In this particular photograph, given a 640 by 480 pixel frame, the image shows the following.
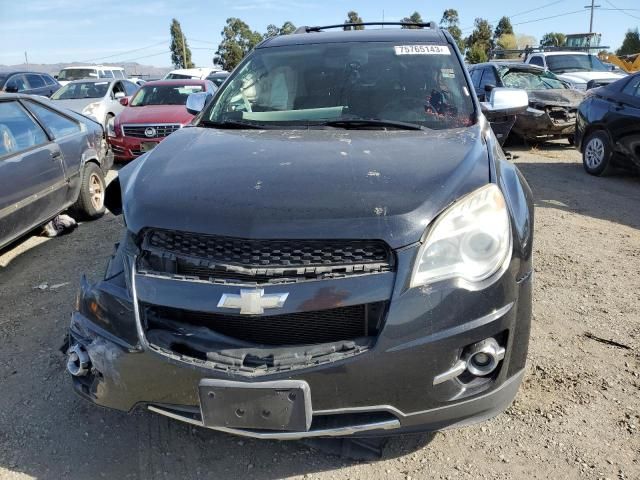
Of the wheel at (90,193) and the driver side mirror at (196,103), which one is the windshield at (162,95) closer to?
the wheel at (90,193)

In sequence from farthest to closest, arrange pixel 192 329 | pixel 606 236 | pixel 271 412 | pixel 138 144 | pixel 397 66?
pixel 138 144
pixel 606 236
pixel 397 66
pixel 192 329
pixel 271 412

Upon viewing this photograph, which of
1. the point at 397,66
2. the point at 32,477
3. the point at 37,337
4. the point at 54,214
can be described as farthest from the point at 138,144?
the point at 32,477

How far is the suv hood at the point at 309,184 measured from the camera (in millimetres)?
1986

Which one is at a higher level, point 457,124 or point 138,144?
point 457,124

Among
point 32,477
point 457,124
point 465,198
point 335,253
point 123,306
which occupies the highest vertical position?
point 457,124

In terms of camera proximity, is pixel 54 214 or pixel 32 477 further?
pixel 54 214

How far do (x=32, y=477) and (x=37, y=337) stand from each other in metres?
1.36

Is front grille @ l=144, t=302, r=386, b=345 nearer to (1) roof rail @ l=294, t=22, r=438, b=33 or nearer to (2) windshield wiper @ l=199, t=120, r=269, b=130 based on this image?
(2) windshield wiper @ l=199, t=120, r=269, b=130

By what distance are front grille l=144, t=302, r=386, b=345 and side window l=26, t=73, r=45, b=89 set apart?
18708 millimetres

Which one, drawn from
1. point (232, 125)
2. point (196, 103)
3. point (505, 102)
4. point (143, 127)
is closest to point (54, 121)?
point (196, 103)

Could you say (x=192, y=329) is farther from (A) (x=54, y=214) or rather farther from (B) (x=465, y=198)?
(A) (x=54, y=214)

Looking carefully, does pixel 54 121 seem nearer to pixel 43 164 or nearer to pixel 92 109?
pixel 43 164

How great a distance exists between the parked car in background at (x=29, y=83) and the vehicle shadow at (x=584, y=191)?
14803mm

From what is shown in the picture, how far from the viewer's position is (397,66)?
3.36 metres
